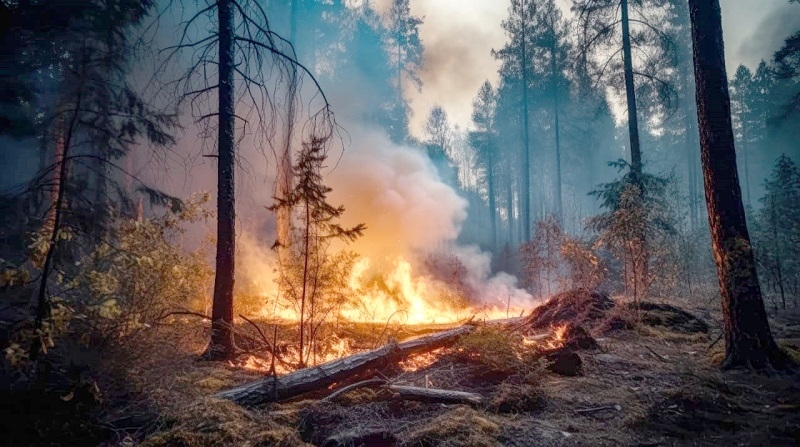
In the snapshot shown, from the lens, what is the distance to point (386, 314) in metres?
12.4

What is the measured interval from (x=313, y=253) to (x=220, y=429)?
379cm

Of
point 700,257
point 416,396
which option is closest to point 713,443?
point 416,396

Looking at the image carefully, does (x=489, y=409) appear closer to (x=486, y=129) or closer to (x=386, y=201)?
(x=386, y=201)

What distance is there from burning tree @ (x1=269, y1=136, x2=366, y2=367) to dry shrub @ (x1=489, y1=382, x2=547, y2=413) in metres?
3.50

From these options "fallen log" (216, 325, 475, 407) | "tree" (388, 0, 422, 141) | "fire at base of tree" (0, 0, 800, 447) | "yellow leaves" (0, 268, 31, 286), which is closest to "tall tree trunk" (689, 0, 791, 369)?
"fire at base of tree" (0, 0, 800, 447)

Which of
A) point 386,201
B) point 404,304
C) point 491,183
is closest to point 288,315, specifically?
point 404,304

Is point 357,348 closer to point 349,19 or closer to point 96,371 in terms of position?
point 96,371

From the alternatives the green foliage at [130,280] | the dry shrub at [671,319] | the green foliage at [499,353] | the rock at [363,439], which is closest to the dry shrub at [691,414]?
the green foliage at [499,353]

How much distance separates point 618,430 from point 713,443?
828 millimetres

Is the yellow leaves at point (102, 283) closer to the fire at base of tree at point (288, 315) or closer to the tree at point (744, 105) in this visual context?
the fire at base of tree at point (288, 315)

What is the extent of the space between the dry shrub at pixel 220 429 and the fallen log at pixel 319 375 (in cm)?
37

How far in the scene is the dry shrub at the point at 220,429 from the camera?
10.7 ft

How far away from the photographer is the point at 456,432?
12.3 feet

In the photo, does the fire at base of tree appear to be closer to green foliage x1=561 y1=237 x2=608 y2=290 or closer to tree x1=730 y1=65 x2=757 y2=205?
green foliage x1=561 y1=237 x2=608 y2=290
